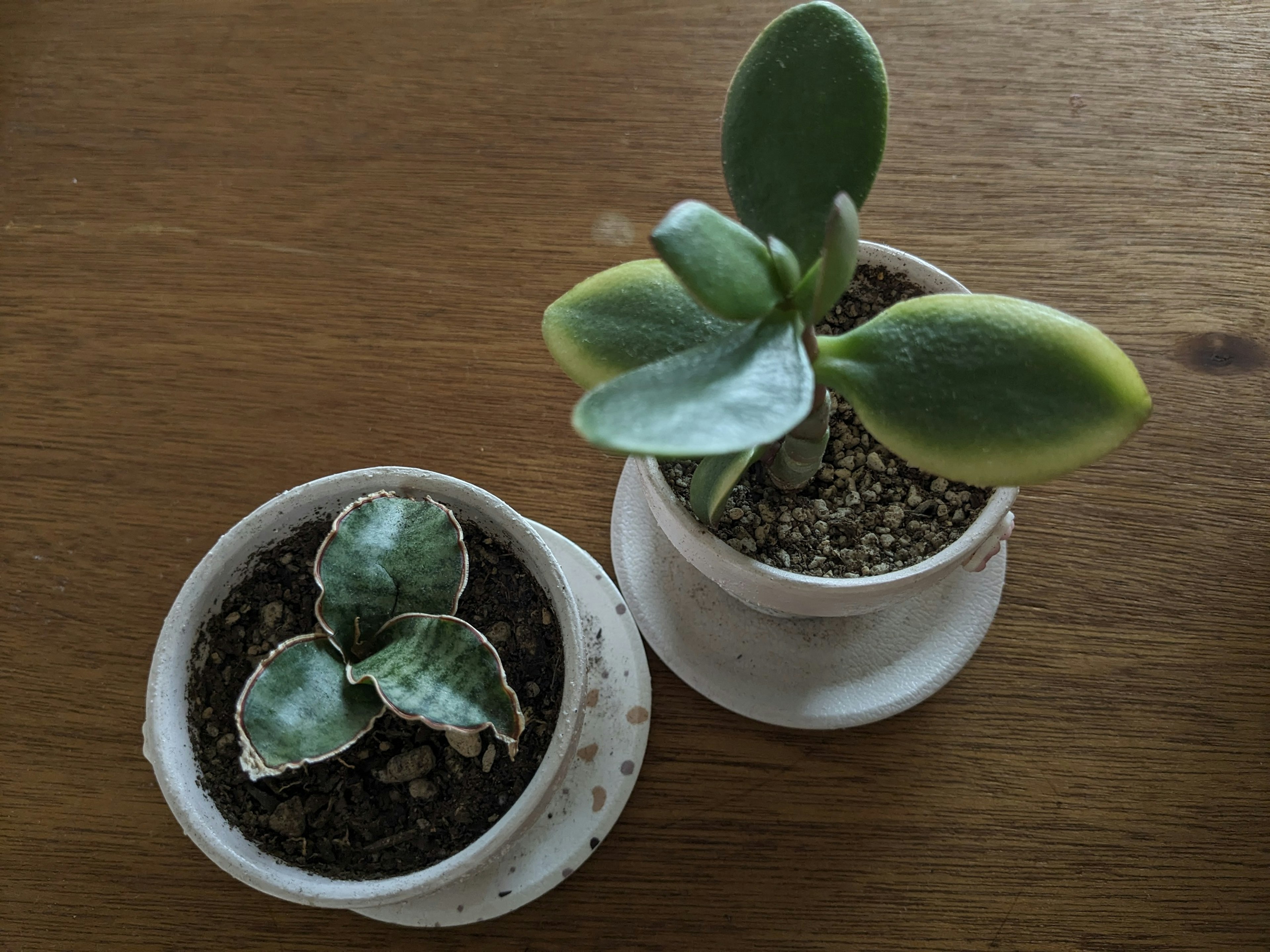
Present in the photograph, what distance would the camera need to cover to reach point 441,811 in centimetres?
49

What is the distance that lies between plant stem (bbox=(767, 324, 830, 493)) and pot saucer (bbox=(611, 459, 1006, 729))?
0.14 metres

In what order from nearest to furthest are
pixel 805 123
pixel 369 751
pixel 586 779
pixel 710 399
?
pixel 710 399
pixel 805 123
pixel 369 751
pixel 586 779

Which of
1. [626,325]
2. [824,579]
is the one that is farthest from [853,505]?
[626,325]

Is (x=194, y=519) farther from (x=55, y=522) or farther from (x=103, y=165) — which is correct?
(x=103, y=165)

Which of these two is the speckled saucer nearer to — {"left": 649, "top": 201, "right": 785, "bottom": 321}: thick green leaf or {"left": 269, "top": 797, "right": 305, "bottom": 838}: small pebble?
{"left": 269, "top": 797, "right": 305, "bottom": 838}: small pebble

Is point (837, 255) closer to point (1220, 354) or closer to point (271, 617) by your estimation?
point (271, 617)

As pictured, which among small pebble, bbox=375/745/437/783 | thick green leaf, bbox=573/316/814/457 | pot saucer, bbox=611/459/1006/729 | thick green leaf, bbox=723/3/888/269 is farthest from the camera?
pot saucer, bbox=611/459/1006/729

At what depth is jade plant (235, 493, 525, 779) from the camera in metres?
0.40

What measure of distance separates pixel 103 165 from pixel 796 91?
629mm

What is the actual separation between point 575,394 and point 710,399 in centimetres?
42

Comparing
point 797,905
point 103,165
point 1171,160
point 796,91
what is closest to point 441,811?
point 797,905

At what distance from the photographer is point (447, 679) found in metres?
0.41

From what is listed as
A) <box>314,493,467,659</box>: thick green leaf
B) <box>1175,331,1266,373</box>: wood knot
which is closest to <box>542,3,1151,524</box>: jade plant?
<box>314,493,467,659</box>: thick green leaf

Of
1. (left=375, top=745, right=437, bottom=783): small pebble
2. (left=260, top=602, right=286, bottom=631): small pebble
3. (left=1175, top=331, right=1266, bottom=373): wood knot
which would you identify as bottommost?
(left=375, top=745, right=437, bottom=783): small pebble
